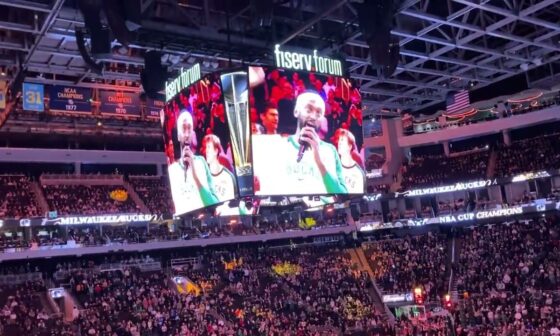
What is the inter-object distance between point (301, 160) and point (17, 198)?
26.0 meters

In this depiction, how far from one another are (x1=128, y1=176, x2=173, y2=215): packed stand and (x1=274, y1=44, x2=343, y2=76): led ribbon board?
25.1 meters

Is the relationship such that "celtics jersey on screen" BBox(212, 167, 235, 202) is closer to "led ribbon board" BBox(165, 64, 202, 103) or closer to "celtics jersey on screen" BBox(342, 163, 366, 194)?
"led ribbon board" BBox(165, 64, 202, 103)

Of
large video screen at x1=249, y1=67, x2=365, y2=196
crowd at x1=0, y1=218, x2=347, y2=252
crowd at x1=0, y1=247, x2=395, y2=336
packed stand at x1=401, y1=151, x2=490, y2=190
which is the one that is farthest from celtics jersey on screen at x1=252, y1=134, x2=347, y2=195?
packed stand at x1=401, y1=151, x2=490, y2=190

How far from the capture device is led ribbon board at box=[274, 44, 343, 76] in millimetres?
13834

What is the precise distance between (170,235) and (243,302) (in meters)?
6.96

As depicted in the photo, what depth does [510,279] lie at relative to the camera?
30.9 metres

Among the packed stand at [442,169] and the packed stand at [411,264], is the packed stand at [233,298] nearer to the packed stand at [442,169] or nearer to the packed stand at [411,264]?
the packed stand at [411,264]

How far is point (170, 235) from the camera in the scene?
3766cm

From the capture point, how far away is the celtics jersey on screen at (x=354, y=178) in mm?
14438

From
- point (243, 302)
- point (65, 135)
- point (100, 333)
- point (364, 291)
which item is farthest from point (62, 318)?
point (364, 291)

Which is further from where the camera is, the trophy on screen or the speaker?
the speaker

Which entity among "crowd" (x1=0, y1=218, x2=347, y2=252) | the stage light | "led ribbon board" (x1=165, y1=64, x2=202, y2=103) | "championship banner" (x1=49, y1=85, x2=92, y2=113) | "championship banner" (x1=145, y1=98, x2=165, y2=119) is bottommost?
the stage light

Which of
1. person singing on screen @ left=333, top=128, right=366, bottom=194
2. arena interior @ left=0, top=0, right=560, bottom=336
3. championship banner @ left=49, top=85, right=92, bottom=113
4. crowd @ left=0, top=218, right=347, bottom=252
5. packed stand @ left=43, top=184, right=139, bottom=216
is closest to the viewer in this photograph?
arena interior @ left=0, top=0, right=560, bottom=336

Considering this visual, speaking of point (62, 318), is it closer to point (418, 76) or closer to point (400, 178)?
point (418, 76)
